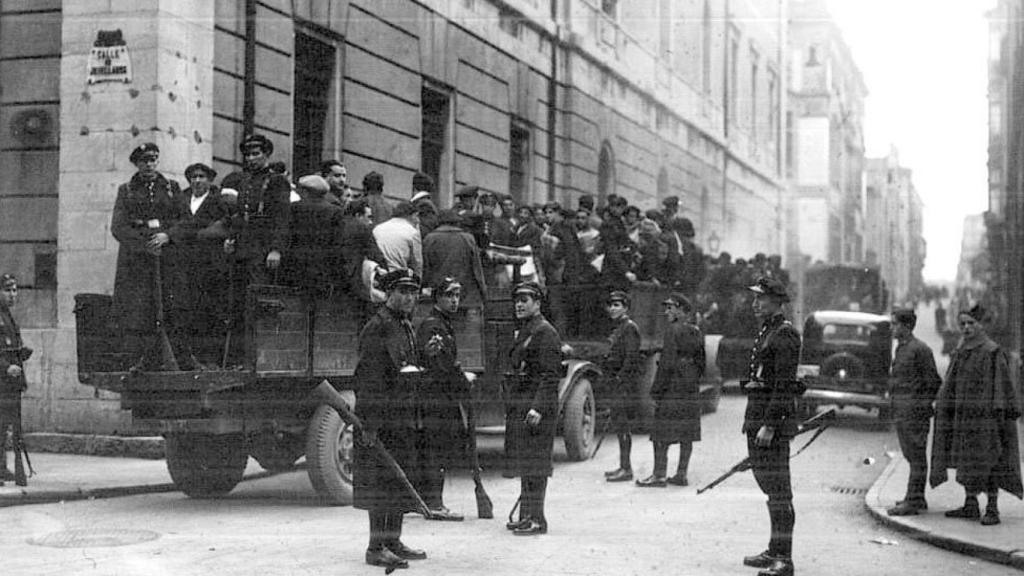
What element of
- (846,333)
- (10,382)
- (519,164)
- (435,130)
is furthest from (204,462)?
(519,164)

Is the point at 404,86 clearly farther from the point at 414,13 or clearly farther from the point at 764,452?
the point at 764,452

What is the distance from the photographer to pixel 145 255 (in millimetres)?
10703

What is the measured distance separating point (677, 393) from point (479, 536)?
12.7 ft

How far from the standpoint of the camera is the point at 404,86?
19.3 m

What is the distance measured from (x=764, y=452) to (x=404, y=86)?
1219 cm

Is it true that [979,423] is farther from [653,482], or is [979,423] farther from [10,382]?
[10,382]

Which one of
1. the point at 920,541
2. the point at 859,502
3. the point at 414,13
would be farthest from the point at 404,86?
the point at 920,541

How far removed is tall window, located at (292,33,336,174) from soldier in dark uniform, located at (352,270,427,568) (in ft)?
29.3

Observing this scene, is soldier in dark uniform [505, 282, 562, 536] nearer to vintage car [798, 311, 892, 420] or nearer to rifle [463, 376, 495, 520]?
rifle [463, 376, 495, 520]

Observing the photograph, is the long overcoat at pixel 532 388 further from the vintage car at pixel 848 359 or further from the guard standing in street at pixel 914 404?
the vintage car at pixel 848 359

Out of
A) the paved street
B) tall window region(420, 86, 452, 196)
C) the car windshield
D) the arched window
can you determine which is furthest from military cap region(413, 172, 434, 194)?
the arched window

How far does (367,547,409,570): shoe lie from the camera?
25.7ft

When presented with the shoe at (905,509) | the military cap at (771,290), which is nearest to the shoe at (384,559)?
the military cap at (771,290)

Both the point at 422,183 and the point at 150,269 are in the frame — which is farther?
the point at 422,183
